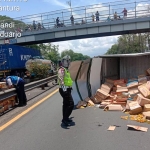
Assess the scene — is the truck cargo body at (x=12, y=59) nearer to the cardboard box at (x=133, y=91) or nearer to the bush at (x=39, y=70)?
the bush at (x=39, y=70)

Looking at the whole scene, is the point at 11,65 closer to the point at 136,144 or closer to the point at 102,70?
the point at 102,70

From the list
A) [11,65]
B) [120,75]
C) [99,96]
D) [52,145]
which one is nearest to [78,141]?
[52,145]

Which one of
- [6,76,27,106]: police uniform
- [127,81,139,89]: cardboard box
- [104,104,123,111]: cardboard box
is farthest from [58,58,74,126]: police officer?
[6,76,27,106]: police uniform

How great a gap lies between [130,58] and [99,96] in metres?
2.38

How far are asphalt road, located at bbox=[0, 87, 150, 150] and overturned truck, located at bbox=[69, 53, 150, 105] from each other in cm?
177

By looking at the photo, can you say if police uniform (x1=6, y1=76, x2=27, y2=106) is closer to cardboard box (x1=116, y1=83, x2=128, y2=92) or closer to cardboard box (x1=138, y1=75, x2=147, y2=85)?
cardboard box (x1=116, y1=83, x2=128, y2=92)

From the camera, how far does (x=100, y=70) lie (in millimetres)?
9148

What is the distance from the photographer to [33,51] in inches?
1152

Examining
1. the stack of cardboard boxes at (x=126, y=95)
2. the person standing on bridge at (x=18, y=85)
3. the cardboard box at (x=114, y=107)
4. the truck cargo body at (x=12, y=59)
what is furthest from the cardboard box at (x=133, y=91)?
the truck cargo body at (x=12, y=59)

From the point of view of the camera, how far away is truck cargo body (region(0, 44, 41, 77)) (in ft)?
69.7

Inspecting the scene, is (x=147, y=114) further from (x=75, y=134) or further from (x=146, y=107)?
(x=75, y=134)

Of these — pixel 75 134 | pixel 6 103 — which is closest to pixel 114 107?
pixel 75 134

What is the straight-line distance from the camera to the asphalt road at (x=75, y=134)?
4430 mm

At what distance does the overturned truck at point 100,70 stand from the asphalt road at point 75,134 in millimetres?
1774
